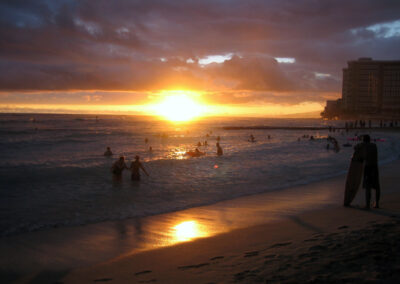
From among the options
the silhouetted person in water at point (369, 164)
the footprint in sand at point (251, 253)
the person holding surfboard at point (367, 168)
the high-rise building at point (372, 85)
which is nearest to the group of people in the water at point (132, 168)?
the person holding surfboard at point (367, 168)

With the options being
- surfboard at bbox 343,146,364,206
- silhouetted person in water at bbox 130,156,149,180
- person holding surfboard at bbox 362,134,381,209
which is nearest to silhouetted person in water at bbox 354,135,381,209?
person holding surfboard at bbox 362,134,381,209

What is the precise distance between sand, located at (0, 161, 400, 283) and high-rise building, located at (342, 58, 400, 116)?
435 ft

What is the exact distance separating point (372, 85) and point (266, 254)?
140426 millimetres

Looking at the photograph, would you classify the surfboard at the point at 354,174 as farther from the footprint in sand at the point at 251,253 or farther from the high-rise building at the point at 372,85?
the high-rise building at the point at 372,85

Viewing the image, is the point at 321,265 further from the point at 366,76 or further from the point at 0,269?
the point at 366,76

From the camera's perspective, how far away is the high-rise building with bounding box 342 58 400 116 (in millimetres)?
125500

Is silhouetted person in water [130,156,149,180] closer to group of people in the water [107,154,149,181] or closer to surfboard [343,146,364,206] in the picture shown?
group of people in the water [107,154,149,181]

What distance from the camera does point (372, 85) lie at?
125500 millimetres

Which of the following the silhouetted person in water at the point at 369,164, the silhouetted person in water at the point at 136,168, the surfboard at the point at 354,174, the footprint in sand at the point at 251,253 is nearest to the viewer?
the footprint in sand at the point at 251,253

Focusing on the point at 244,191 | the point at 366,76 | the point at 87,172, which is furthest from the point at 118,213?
the point at 366,76

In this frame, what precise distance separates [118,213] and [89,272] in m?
4.21

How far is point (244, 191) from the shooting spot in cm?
1242

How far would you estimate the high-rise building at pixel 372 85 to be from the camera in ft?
412

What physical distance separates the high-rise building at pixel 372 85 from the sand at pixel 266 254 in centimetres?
13267
